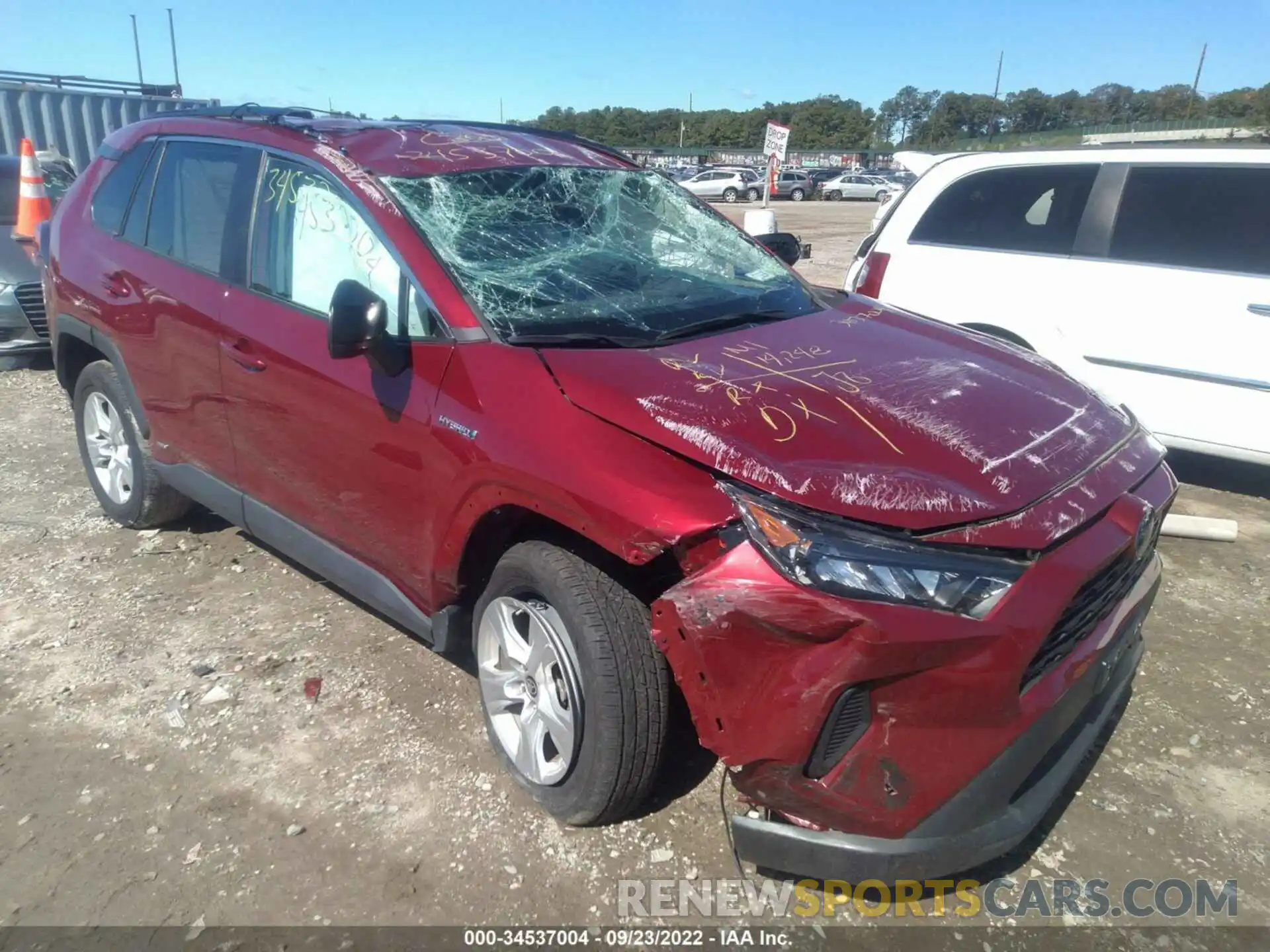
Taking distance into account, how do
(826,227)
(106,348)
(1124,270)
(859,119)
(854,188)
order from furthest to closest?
1. (859,119)
2. (854,188)
3. (826,227)
4. (1124,270)
5. (106,348)

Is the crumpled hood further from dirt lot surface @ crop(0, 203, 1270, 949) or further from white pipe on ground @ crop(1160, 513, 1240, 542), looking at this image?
white pipe on ground @ crop(1160, 513, 1240, 542)

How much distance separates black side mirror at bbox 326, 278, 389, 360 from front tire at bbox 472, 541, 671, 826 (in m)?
0.73

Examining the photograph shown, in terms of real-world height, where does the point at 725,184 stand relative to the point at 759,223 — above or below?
below

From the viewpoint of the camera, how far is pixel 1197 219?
15.7 feet

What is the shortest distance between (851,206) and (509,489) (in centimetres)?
3820

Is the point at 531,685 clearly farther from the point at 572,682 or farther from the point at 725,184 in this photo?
the point at 725,184

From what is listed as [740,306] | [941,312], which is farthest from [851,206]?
[740,306]

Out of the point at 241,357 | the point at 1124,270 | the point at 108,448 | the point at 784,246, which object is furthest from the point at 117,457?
the point at 1124,270

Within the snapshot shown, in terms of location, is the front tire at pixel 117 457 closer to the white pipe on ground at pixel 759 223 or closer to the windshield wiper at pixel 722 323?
the windshield wiper at pixel 722 323

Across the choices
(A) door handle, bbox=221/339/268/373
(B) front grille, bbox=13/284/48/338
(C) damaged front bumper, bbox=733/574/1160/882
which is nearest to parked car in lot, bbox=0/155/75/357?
(B) front grille, bbox=13/284/48/338

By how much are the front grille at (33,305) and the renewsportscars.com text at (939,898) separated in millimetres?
6778

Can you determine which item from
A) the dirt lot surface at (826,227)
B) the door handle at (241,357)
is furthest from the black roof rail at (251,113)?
Answer: the dirt lot surface at (826,227)

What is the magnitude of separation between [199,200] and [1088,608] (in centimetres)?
341

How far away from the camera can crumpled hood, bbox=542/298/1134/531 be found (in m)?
2.06
